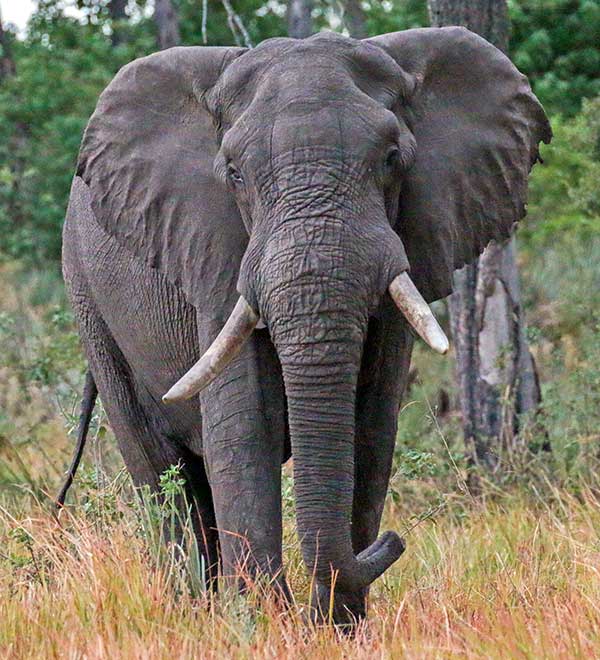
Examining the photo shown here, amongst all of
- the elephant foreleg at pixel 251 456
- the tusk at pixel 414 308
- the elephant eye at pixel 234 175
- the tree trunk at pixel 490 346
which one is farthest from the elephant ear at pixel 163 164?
the tree trunk at pixel 490 346

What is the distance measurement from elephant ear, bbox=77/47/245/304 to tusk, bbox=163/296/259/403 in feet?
1.28

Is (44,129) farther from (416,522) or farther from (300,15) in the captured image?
(416,522)

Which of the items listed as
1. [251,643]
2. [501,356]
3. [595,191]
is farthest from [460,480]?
[595,191]

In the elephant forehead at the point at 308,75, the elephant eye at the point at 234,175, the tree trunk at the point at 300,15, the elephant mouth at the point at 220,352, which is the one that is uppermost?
the elephant forehead at the point at 308,75

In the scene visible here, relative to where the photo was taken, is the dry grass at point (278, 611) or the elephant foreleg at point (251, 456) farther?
the elephant foreleg at point (251, 456)

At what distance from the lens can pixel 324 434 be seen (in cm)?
479

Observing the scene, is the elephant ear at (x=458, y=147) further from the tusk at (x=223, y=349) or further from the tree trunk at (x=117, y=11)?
the tree trunk at (x=117, y=11)

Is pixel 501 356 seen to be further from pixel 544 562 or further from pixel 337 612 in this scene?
Result: pixel 337 612

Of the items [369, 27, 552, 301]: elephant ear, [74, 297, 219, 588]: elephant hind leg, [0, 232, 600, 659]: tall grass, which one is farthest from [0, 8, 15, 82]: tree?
[369, 27, 552, 301]: elephant ear

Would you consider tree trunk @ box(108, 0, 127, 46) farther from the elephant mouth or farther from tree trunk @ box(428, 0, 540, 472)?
the elephant mouth

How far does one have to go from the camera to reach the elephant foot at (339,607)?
5.02m

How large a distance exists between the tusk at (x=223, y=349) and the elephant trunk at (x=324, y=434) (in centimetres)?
15

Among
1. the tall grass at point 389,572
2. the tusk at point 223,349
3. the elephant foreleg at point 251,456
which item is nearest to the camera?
the tall grass at point 389,572

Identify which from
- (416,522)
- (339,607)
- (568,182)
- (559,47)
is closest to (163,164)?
(339,607)
